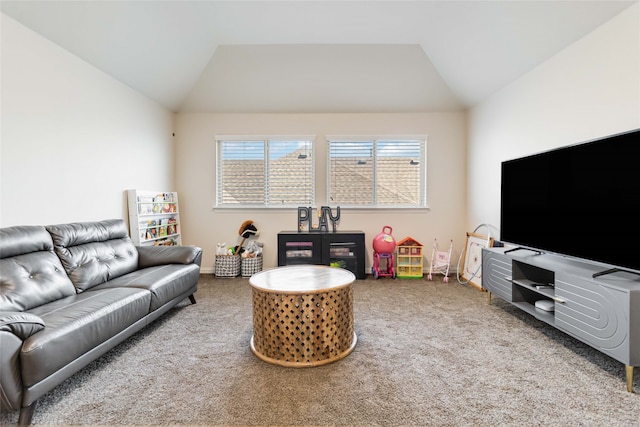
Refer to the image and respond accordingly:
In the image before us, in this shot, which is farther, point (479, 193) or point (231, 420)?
point (479, 193)

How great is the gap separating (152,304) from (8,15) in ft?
8.29

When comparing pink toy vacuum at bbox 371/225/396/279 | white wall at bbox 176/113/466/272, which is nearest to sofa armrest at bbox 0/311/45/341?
white wall at bbox 176/113/466/272

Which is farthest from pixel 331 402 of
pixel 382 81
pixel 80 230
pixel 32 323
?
pixel 382 81

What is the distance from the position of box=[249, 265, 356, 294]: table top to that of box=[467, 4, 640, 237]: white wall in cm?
242

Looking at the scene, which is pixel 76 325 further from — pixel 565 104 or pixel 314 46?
pixel 565 104

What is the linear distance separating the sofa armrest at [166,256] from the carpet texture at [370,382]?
646mm

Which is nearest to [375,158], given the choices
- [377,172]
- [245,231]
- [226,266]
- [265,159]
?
[377,172]

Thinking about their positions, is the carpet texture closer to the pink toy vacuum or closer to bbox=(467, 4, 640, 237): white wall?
the pink toy vacuum

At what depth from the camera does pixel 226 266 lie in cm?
452

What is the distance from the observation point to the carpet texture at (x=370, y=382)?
5.08 ft

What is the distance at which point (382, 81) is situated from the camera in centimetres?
431

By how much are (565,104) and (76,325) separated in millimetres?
4235

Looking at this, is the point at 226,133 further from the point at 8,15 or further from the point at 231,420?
the point at 231,420

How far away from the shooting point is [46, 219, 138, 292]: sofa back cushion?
246 centimetres
